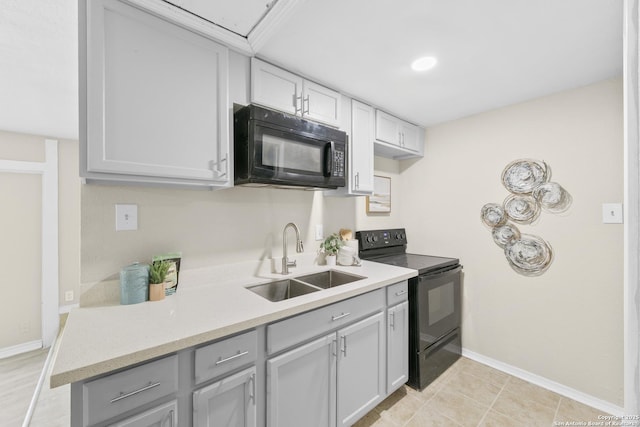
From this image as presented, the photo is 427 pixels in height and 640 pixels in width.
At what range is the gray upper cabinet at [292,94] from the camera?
159cm

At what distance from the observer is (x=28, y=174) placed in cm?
288

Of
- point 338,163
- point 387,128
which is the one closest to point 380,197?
point 387,128

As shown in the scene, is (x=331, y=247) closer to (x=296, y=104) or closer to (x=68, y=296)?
A: (x=296, y=104)

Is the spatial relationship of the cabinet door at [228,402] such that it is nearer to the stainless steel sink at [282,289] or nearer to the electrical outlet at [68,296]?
the stainless steel sink at [282,289]

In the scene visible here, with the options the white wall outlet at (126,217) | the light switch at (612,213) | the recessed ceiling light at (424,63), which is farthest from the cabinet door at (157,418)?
the light switch at (612,213)

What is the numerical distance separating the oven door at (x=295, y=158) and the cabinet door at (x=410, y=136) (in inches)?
38.8

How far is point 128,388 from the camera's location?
90 centimetres

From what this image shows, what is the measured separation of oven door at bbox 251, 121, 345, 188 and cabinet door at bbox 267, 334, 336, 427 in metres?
0.90

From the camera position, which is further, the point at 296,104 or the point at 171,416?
the point at 296,104

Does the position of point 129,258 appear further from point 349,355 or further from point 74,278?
point 74,278

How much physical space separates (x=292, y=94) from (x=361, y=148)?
27.8 inches

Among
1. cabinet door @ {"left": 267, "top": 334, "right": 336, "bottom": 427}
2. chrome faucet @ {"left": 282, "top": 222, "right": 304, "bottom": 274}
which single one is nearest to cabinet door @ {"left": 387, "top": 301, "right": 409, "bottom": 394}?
cabinet door @ {"left": 267, "top": 334, "right": 336, "bottom": 427}

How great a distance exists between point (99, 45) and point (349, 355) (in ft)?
6.26

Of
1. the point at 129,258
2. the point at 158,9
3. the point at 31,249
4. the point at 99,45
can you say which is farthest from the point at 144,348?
the point at 31,249
